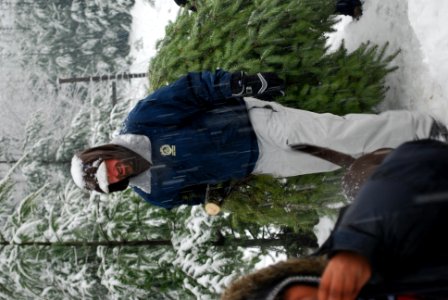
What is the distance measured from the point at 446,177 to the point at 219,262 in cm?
428

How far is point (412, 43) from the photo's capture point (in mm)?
4109

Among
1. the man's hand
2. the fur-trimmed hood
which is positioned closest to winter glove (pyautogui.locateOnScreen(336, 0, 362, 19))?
the fur-trimmed hood

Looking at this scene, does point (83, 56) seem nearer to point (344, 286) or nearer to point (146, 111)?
point (146, 111)

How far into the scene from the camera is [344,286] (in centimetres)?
157

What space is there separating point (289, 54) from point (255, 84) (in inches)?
32.3

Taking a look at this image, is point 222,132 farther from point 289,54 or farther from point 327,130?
point 289,54

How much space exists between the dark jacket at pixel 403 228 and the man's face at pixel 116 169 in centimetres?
179

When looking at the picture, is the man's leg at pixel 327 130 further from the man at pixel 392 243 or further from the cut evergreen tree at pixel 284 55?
the man at pixel 392 243

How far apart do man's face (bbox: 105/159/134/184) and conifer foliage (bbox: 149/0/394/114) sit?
58.1 inches

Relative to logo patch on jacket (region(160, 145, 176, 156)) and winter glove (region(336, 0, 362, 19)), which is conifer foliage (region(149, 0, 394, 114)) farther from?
logo patch on jacket (region(160, 145, 176, 156))

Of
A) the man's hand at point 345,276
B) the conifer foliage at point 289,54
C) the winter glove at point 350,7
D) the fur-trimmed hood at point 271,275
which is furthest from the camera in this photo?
the winter glove at point 350,7

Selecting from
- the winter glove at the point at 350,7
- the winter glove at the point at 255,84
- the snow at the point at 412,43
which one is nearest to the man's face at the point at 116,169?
the winter glove at the point at 255,84

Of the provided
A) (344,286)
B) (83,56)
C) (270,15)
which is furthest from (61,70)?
(344,286)

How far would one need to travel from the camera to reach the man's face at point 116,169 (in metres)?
3.14
